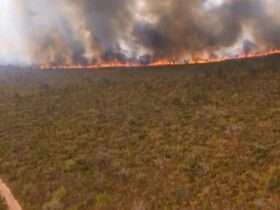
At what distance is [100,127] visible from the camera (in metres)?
24.6

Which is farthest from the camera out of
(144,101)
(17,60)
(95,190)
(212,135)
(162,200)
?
(17,60)

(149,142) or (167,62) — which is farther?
(167,62)

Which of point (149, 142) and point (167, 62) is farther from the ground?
point (167, 62)

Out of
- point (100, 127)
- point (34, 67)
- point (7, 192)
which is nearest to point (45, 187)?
point (7, 192)

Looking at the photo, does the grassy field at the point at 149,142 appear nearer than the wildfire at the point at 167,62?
Yes

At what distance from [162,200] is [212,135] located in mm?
6988

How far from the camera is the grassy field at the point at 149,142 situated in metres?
15.6

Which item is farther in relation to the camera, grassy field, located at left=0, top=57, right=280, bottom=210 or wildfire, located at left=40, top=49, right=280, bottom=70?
wildfire, located at left=40, top=49, right=280, bottom=70

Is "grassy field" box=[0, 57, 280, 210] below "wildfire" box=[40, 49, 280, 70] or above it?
below

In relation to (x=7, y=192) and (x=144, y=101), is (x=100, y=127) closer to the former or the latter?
(x=144, y=101)

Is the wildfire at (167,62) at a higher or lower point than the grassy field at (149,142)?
higher

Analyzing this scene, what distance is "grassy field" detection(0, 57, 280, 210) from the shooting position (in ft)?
51.2

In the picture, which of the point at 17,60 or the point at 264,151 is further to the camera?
the point at 17,60

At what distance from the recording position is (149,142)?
69.6 ft
